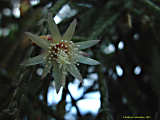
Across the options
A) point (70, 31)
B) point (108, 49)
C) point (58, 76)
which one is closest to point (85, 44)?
point (70, 31)

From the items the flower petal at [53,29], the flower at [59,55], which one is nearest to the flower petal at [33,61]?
the flower at [59,55]

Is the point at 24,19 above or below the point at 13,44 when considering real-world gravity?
above

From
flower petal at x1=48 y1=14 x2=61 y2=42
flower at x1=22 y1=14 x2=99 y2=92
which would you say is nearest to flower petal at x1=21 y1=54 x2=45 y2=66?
flower at x1=22 y1=14 x2=99 y2=92

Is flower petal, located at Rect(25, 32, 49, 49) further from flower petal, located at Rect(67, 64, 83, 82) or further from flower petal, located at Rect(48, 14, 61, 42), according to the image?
flower petal, located at Rect(67, 64, 83, 82)

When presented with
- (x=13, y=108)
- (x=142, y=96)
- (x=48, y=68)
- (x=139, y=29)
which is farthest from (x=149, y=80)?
(x=13, y=108)

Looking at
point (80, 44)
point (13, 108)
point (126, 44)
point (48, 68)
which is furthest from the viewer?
point (126, 44)

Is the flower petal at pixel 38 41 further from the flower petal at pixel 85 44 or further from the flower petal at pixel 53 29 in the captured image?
the flower petal at pixel 85 44

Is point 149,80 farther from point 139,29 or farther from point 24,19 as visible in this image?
point 24,19

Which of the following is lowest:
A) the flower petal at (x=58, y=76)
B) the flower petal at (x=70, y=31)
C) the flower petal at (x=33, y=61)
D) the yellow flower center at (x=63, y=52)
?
the flower petal at (x=58, y=76)
